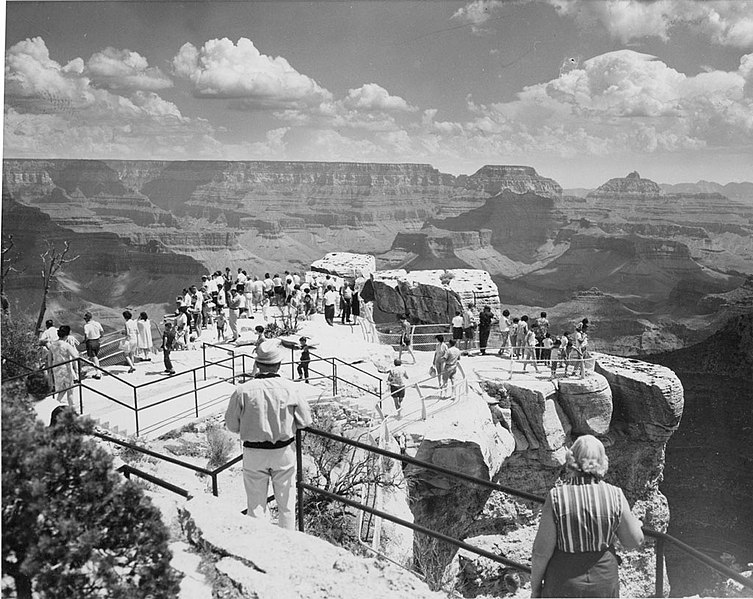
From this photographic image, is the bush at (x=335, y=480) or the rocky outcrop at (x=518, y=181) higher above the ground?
the rocky outcrop at (x=518, y=181)

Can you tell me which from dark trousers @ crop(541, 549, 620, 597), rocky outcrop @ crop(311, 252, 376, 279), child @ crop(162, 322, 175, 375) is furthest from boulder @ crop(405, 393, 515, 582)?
rocky outcrop @ crop(311, 252, 376, 279)

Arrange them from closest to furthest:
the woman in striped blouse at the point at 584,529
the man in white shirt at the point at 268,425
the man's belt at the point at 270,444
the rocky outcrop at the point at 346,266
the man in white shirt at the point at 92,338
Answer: the woman in striped blouse at the point at 584,529
the man in white shirt at the point at 268,425
the man's belt at the point at 270,444
the man in white shirt at the point at 92,338
the rocky outcrop at the point at 346,266

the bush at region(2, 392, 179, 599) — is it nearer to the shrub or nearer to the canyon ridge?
the shrub

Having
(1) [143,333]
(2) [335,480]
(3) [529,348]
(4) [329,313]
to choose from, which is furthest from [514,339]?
(2) [335,480]

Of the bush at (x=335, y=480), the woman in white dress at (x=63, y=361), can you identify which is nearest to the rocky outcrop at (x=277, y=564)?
the bush at (x=335, y=480)

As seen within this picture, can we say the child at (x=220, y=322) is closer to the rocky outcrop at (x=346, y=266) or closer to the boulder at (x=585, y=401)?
the boulder at (x=585, y=401)

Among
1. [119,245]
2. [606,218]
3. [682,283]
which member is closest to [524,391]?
[682,283]

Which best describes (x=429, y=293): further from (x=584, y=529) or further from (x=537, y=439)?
(x=584, y=529)
